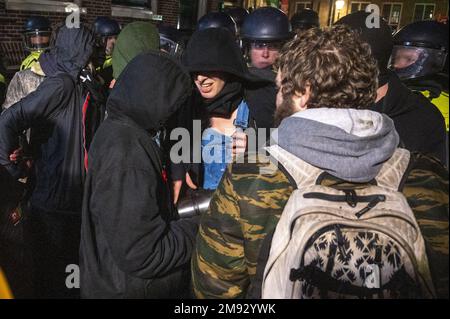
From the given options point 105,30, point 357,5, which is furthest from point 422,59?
point 357,5

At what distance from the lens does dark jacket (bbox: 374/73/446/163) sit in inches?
93.4

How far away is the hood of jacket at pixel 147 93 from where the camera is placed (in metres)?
1.68

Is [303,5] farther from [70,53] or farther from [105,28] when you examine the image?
[70,53]

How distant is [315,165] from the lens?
1214mm

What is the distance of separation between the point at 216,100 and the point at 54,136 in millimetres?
1250

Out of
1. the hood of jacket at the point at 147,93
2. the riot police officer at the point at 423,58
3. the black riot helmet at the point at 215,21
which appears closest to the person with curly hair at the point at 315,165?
the hood of jacket at the point at 147,93

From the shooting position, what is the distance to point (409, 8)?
2912 centimetres

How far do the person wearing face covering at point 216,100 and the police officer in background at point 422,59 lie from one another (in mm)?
1687

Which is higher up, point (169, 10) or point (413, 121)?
point (169, 10)

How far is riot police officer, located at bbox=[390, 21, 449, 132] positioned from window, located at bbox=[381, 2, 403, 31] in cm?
2965

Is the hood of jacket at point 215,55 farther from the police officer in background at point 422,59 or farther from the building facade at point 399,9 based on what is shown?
the building facade at point 399,9

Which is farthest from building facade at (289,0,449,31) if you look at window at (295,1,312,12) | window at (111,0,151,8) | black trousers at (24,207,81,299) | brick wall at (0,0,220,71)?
black trousers at (24,207,81,299)

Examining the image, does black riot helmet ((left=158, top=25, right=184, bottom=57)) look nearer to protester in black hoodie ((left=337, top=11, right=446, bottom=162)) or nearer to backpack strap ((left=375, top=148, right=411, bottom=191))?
protester in black hoodie ((left=337, top=11, right=446, bottom=162))
